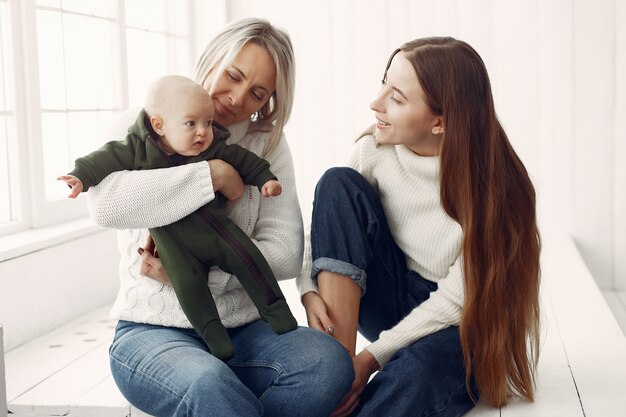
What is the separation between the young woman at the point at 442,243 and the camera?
1919 millimetres

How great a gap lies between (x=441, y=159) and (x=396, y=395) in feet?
1.81

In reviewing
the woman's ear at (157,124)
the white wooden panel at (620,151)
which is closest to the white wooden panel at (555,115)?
the white wooden panel at (620,151)

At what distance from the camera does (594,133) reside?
3.91 metres

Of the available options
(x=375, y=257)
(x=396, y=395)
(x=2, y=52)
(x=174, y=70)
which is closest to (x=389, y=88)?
(x=375, y=257)

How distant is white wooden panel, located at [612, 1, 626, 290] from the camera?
3.82 metres

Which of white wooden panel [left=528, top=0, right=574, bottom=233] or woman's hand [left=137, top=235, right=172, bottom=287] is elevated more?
white wooden panel [left=528, top=0, right=574, bottom=233]

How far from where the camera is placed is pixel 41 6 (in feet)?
9.72

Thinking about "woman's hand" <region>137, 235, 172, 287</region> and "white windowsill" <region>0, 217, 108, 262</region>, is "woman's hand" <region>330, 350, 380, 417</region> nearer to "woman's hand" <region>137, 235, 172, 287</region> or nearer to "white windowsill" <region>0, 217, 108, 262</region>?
"woman's hand" <region>137, 235, 172, 287</region>

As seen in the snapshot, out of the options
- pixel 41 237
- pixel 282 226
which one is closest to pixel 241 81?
pixel 282 226

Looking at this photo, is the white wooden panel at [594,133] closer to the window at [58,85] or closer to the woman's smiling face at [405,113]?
the window at [58,85]

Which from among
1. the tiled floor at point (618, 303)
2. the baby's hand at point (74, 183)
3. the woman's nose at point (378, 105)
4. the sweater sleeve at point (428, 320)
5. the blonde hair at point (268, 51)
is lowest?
the tiled floor at point (618, 303)

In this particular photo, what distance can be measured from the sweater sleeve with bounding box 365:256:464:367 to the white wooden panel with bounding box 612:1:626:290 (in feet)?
7.26

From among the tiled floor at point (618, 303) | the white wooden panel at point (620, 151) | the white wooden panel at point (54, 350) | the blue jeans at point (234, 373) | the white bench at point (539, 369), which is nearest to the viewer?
the blue jeans at point (234, 373)

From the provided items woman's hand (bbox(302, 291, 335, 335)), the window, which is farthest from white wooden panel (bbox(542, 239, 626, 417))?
the window
